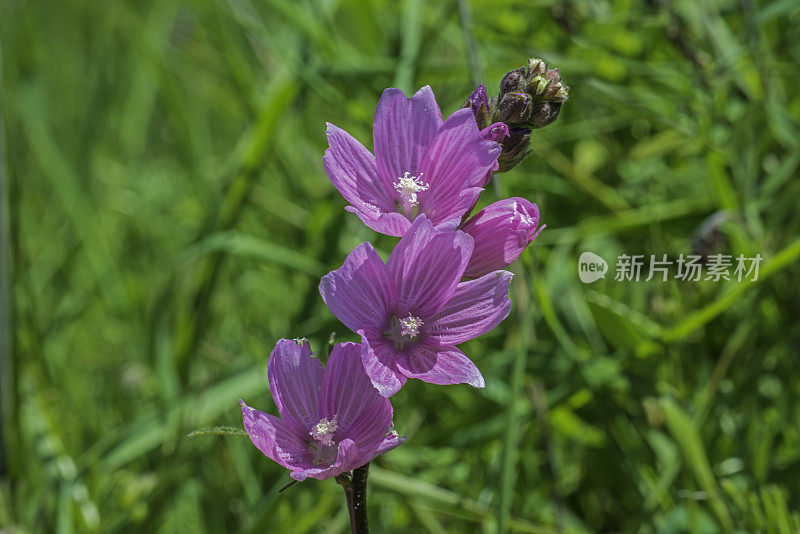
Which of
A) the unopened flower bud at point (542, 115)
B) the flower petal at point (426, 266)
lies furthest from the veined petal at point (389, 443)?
the unopened flower bud at point (542, 115)

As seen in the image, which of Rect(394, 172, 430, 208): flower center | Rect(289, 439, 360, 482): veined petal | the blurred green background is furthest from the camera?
the blurred green background

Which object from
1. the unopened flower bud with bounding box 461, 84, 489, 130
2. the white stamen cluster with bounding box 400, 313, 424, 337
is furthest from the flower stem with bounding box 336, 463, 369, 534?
the unopened flower bud with bounding box 461, 84, 489, 130

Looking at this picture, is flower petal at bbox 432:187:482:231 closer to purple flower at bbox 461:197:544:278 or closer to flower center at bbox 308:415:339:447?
purple flower at bbox 461:197:544:278

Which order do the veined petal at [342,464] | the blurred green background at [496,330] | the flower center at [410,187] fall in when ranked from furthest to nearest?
the blurred green background at [496,330], the flower center at [410,187], the veined petal at [342,464]

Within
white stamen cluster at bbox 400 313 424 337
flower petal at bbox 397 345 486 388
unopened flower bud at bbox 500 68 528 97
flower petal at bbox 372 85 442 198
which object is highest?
unopened flower bud at bbox 500 68 528 97

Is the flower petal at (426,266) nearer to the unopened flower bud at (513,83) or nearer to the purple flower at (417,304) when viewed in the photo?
the purple flower at (417,304)

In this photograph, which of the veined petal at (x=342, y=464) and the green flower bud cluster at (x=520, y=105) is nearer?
the veined petal at (x=342, y=464)

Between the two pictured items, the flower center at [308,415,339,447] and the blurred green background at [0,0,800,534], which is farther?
the blurred green background at [0,0,800,534]

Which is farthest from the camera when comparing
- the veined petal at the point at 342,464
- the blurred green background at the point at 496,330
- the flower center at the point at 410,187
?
the blurred green background at the point at 496,330
